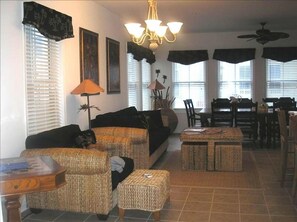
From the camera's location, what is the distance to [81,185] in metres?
3.21

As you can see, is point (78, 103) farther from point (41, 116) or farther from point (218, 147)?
point (218, 147)

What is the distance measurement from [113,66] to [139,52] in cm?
149

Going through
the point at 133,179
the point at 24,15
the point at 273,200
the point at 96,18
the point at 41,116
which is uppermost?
the point at 96,18

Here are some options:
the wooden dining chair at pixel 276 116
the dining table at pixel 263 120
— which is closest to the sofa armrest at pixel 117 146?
the dining table at pixel 263 120

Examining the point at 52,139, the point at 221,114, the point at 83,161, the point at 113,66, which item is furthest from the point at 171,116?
the point at 83,161

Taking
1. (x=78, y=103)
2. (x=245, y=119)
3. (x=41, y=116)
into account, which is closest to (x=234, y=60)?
(x=245, y=119)

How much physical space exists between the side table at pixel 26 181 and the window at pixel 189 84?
22.7ft

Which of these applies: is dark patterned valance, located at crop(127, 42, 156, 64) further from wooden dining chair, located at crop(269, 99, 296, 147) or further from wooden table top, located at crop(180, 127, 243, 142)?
wooden dining chair, located at crop(269, 99, 296, 147)

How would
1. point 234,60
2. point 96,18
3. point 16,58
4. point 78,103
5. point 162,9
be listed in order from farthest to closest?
1. point 234,60
2. point 162,9
3. point 96,18
4. point 78,103
5. point 16,58

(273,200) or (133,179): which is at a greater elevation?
(133,179)

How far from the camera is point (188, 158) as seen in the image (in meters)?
5.27

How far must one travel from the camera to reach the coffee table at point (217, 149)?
201 inches

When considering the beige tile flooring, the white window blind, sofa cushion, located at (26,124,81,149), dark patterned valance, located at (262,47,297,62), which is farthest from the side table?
dark patterned valance, located at (262,47,297,62)

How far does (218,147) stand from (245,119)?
1.72 m
